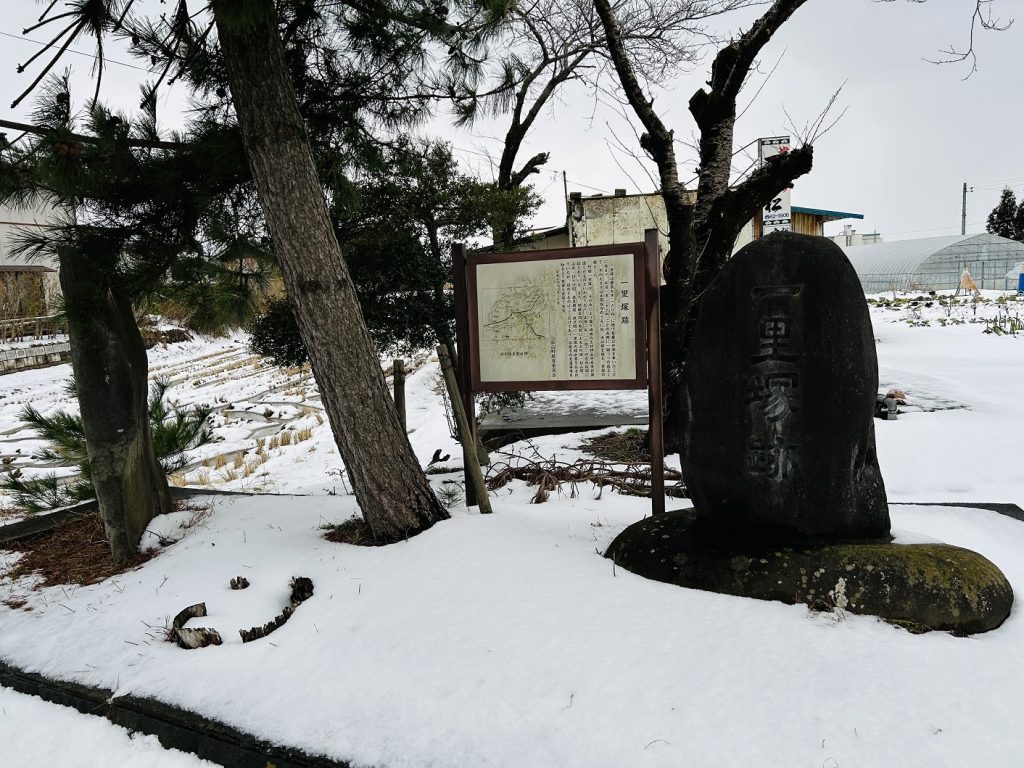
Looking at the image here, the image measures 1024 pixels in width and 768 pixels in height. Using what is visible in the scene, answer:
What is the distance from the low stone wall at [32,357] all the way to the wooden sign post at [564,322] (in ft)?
53.7

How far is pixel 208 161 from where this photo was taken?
13.0 ft

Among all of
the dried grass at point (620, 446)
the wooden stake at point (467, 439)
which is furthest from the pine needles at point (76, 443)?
the dried grass at point (620, 446)

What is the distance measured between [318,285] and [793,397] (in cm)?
239

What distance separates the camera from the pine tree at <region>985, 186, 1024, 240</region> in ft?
117

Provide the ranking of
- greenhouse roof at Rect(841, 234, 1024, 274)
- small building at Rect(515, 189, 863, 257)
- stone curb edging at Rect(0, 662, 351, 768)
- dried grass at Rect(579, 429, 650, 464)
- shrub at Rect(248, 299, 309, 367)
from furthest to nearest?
1. greenhouse roof at Rect(841, 234, 1024, 274)
2. small building at Rect(515, 189, 863, 257)
3. shrub at Rect(248, 299, 309, 367)
4. dried grass at Rect(579, 429, 650, 464)
5. stone curb edging at Rect(0, 662, 351, 768)

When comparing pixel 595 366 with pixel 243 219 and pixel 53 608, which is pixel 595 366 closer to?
pixel 243 219

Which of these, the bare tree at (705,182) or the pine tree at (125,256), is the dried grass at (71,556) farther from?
the bare tree at (705,182)

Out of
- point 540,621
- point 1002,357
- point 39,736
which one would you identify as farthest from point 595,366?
point 1002,357

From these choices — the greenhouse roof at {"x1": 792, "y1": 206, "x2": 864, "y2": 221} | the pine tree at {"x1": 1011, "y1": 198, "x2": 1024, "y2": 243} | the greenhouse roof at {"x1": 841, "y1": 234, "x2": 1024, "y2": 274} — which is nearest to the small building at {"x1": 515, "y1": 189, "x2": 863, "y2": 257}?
the greenhouse roof at {"x1": 792, "y1": 206, "x2": 864, "y2": 221}

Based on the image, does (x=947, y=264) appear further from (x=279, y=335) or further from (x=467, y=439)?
(x=467, y=439)

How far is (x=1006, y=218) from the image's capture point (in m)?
36.8

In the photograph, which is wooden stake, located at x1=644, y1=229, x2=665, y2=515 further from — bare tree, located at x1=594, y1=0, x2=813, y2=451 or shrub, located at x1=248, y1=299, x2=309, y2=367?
shrub, located at x1=248, y1=299, x2=309, y2=367

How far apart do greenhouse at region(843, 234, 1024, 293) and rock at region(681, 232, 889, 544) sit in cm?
3103

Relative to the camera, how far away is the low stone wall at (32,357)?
54.0 feet
